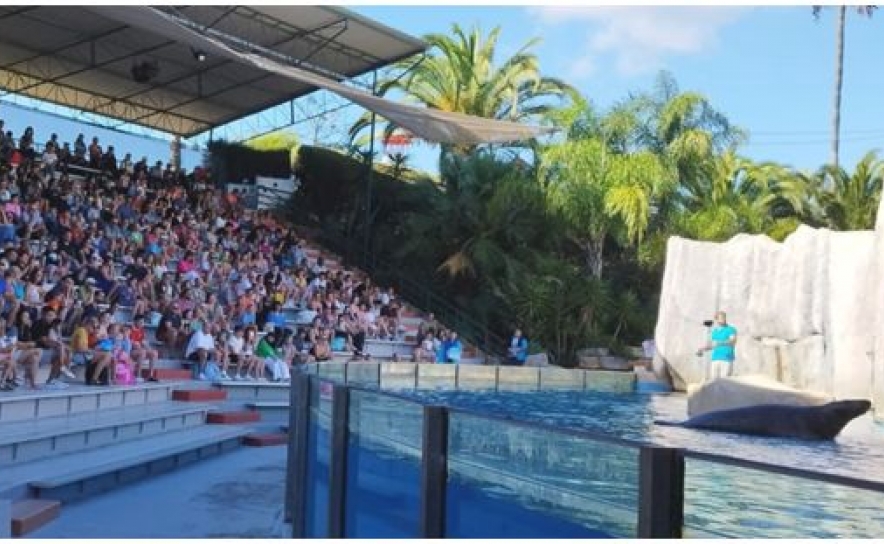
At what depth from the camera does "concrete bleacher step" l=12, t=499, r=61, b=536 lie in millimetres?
6320

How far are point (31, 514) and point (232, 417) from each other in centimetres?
616

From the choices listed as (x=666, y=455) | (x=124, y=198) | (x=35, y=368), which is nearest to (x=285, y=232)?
(x=124, y=198)

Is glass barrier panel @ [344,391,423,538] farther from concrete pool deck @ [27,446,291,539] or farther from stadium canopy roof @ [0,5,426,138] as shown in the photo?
stadium canopy roof @ [0,5,426,138]

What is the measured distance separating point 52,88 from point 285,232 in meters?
6.03

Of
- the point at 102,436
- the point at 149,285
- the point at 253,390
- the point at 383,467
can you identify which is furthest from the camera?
the point at 149,285

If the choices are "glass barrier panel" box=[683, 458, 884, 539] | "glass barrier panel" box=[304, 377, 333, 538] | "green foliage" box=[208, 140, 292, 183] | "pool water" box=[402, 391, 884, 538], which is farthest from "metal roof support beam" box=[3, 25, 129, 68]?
"glass barrier panel" box=[683, 458, 884, 539]

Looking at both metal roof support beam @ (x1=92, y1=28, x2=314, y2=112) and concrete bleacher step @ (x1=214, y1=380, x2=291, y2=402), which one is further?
metal roof support beam @ (x1=92, y1=28, x2=314, y2=112)

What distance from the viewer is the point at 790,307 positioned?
1611 cm

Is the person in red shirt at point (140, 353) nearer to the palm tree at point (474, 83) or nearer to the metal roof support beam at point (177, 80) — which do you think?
the metal roof support beam at point (177, 80)

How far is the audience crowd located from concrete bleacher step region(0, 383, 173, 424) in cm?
34

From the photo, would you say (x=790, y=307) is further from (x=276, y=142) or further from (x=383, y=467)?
(x=276, y=142)

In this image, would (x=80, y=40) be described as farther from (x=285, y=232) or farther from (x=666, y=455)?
(x=666, y=455)

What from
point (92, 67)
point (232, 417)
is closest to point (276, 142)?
point (92, 67)

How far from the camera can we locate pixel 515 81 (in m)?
29.8
